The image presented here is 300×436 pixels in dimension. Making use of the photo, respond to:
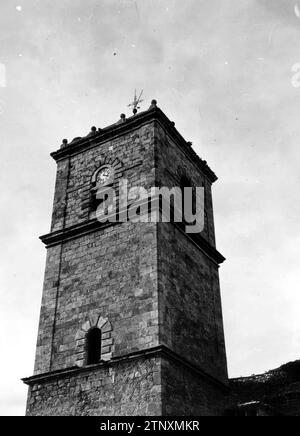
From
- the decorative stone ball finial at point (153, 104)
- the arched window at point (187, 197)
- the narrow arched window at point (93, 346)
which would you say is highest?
the decorative stone ball finial at point (153, 104)

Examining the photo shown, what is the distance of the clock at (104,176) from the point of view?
16859 millimetres

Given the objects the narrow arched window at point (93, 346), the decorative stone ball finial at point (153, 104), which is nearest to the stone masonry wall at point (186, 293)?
the decorative stone ball finial at point (153, 104)

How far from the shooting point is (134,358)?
1298cm

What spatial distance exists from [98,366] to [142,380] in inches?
53.9

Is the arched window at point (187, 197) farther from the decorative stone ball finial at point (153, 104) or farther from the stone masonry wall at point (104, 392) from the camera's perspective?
the stone masonry wall at point (104, 392)

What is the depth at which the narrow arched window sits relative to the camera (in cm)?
1406

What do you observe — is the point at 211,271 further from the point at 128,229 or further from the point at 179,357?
the point at 179,357

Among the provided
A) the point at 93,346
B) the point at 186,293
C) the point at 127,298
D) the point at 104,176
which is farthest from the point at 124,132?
the point at 93,346

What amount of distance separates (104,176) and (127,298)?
4478 millimetres

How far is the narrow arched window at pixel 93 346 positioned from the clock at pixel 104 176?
15.2ft

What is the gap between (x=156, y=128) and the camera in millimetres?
16812

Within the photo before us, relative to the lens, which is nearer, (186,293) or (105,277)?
(105,277)

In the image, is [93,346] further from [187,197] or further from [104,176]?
[187,197]
